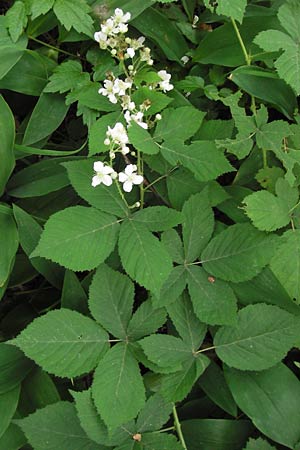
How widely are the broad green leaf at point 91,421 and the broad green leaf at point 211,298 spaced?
0.33m

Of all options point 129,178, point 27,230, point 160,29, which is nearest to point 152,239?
point 129,178

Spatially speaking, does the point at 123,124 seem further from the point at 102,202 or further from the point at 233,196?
the point at 233,196

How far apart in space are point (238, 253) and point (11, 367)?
683mm

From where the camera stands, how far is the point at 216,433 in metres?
1.41

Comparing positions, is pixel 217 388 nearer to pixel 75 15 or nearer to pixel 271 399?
pixel 271 399

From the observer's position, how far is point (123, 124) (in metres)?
1.43

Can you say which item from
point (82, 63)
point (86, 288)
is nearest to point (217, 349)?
point (86, 288)

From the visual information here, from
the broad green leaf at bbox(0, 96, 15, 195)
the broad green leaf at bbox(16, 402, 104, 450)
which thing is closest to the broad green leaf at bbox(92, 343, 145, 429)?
the broad green leaf at bbox(16, 402, 104, 450)

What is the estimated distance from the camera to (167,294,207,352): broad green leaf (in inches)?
52.9

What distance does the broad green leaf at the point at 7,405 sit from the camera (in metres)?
1.40

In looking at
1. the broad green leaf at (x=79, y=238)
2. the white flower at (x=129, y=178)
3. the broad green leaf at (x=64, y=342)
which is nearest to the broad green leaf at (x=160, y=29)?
the white flower at (x=129, y=178)

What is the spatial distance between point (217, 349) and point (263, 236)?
0.31 meters

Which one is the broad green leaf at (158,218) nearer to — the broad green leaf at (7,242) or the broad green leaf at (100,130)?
the broad green leaf at (100,130)

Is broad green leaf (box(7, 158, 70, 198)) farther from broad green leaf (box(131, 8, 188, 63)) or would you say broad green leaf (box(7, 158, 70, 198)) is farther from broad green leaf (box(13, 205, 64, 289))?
broad green leaf (box(131, 8, 188, 63))
